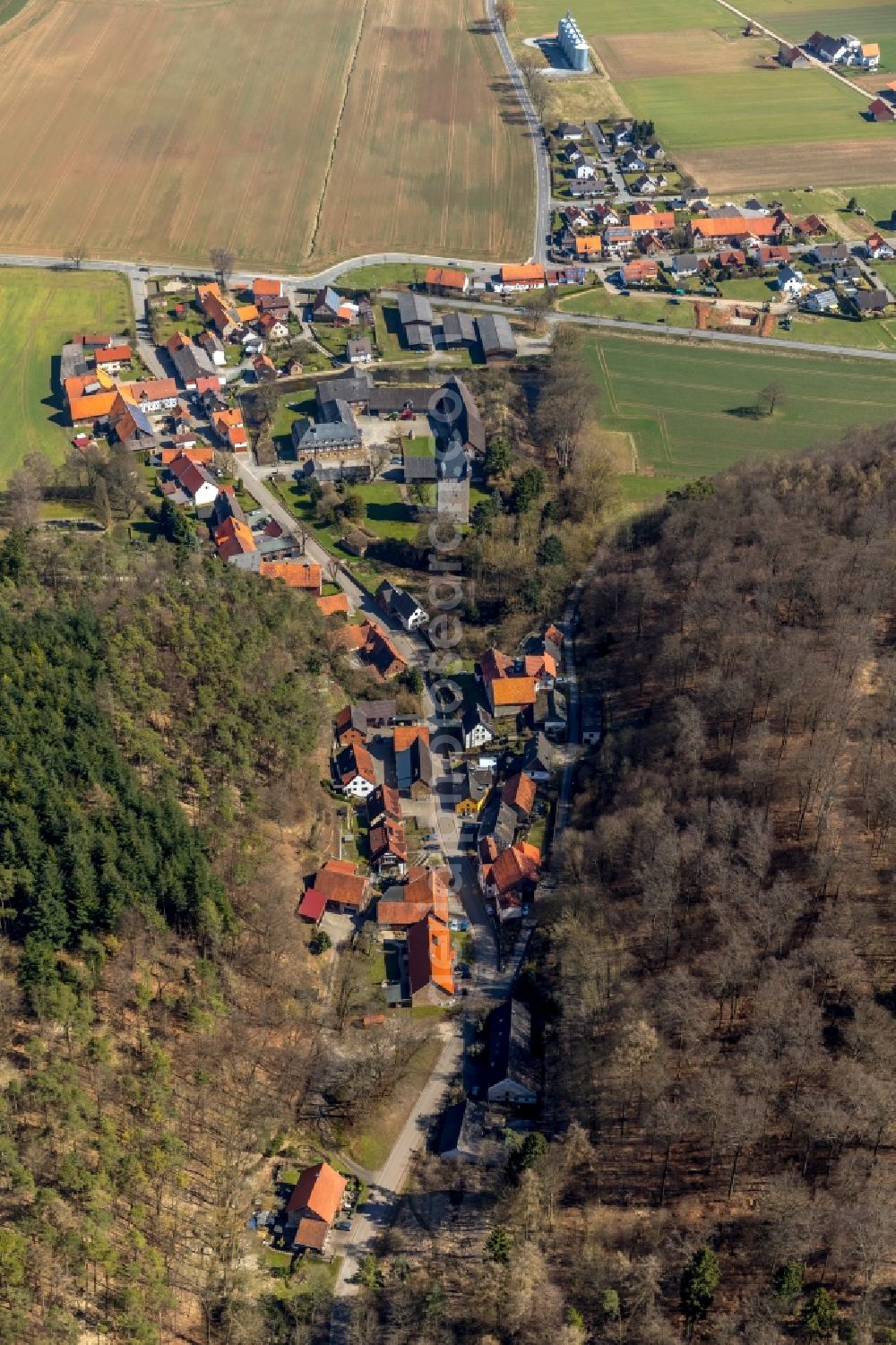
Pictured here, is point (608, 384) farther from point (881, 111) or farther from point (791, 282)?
point (881, 111)

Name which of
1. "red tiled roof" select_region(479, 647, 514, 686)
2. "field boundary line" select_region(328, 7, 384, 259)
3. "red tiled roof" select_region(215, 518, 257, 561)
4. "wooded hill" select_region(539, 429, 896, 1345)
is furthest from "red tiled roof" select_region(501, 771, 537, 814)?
"field boundary line" select_region(328, 7, 384, 259)

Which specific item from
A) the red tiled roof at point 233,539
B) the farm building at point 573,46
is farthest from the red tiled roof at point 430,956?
the farm building at point 573,46

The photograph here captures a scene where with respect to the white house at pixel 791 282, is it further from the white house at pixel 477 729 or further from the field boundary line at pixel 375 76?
the white house at pixel 477 729

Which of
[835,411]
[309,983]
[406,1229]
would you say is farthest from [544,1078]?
[835,411]

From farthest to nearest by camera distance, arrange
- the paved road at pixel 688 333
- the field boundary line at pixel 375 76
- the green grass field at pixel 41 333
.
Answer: the field boundary line at pixel 375 76
the paved road at pixel 688 333
the green grass field at pixel 41 333

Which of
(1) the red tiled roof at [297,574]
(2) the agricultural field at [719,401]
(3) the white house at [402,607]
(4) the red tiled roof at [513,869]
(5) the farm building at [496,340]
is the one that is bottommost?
(4) the red tiled roof at [513,869]

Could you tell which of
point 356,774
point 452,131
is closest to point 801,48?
point 452,131
